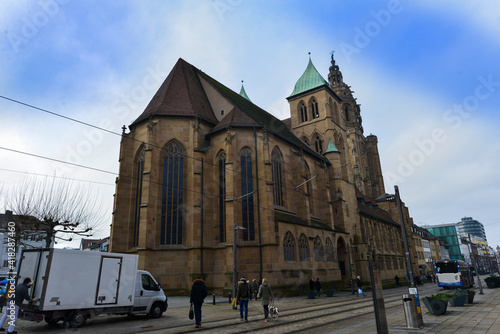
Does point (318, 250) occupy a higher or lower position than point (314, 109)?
lower

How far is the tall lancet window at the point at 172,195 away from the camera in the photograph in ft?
89.6

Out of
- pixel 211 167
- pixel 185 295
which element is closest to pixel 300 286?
pixel 185 295

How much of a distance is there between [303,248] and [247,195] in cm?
715

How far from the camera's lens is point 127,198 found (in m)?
29.3

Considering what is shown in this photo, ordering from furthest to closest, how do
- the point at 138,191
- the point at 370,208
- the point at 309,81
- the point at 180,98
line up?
the point at 370,208 < the point at 309,81 < the point at 180,98 < the point at 138,191

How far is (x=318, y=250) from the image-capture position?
3238 cm

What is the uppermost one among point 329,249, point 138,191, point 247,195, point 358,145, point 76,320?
point 358,145

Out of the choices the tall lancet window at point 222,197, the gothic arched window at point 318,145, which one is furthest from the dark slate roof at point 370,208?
the tall lancet window at point 222,197

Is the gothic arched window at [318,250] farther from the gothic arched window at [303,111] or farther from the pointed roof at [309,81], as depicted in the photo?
the pointed roof at [309,81]

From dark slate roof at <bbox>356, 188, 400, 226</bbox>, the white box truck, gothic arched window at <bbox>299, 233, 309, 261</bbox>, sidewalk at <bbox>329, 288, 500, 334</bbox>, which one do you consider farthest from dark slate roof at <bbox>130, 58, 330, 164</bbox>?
dark slate roof at <bbox>356, 188, 400, 226</bbox>

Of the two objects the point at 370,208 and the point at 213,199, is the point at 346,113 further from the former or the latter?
the point at 213,199

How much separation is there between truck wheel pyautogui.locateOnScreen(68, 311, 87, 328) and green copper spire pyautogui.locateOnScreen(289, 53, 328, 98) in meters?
48.1

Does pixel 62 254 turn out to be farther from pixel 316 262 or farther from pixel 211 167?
pixel 316 262

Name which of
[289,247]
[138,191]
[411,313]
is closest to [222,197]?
[289,247]
